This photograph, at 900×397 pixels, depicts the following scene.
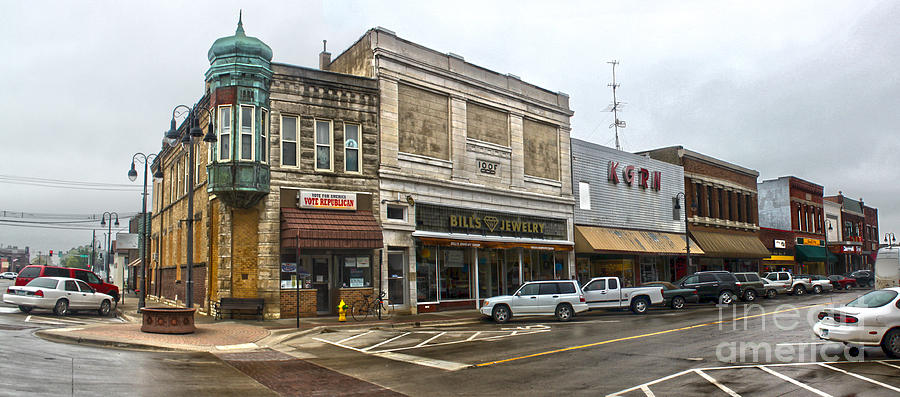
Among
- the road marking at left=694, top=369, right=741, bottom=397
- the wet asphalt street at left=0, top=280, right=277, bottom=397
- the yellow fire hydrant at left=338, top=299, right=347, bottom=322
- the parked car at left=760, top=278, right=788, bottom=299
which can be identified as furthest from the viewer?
the parked car at left=760, top=278, right=788, bottom=299

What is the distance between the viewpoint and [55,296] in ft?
78.8

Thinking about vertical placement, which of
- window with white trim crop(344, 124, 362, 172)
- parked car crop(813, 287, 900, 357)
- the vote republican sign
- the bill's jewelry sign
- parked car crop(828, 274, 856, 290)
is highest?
window with white trim crop(344, 124, 362, 172)

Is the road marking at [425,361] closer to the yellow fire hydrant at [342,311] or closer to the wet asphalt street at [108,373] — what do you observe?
the wet asphalt street at [108,373]

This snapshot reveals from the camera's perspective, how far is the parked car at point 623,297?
27594 millimetres

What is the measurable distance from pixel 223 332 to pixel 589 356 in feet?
37.5

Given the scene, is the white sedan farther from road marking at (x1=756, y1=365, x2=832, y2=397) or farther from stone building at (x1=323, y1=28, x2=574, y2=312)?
road marking at (x1=756, y1=365, x2=832, y2=397)

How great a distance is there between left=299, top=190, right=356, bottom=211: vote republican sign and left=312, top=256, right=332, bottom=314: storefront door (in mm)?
2097

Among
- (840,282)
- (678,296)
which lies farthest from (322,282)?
(840,282)

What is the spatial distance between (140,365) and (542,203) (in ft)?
81.9

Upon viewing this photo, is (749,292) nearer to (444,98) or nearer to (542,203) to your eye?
(542,203)

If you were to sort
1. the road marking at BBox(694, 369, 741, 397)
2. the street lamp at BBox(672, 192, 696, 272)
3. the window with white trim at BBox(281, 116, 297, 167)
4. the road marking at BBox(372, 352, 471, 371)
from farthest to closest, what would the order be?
the street lamp at BBox(672, 192, 696, 272), the window with white trim at BBox(281, 116, 297, 167), the road marking at BBox(372, 352, 471, 371), the road marking at BBox(694, 369, 741, 397)

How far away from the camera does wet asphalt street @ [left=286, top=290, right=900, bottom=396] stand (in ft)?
36.0

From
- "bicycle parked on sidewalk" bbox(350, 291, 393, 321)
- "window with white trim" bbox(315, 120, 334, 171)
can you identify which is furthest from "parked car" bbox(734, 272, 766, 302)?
"window with white trim" bbox(315, 120, 334, 171)

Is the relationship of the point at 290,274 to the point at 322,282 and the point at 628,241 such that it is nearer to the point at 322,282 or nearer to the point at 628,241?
the point at 322,282
